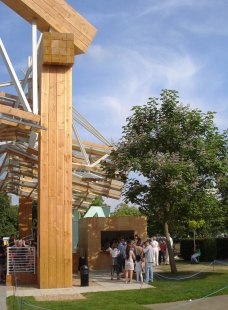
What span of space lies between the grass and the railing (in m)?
3.46

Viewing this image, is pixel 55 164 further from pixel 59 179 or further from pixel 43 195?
pixel 43 195

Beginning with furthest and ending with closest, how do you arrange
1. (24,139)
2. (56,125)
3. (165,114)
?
(24,139) → (165,114) → (56,125)

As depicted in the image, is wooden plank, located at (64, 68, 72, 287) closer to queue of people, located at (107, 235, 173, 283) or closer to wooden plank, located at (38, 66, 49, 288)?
wooden plank, located at (38, 66, 49, 288)

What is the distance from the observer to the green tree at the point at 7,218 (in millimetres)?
64488

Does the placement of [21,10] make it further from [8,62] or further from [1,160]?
[1,160]

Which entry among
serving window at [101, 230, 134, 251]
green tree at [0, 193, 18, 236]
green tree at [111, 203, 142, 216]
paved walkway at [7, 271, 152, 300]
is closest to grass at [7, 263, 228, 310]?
paved walkway at [7, 271, 152, 300]

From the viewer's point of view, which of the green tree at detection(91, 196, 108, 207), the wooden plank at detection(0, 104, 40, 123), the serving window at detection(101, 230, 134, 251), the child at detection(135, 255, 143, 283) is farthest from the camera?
the green tree at detection(91, 196, 108, 207)

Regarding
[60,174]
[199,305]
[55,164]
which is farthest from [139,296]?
[55,164]

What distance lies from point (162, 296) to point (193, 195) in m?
6.28

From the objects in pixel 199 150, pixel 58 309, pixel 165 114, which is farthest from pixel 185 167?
pixel 58 309

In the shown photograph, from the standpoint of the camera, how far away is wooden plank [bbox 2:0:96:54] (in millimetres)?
17266

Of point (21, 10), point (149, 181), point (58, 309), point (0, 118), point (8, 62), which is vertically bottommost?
point (58, 309)

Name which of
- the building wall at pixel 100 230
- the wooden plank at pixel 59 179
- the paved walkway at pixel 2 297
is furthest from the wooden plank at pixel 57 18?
the building wall at pixel 100 230

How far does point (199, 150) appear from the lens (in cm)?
1909
